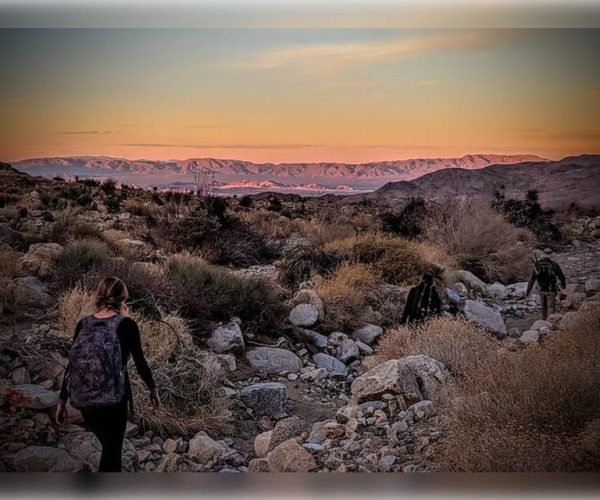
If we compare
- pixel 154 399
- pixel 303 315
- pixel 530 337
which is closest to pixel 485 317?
pixel 530 337

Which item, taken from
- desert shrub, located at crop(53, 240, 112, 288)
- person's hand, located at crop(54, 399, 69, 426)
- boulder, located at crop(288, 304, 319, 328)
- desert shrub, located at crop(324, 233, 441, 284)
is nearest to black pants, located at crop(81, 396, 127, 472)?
person's hand, located at crop(54, 399, 69, 426)

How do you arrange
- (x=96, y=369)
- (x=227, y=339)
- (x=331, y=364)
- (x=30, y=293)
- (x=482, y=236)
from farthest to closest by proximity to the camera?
1. (x=482, y=236)
2. (x=331, y=364)
3. (x=227, y=339)
4. (x=30, y=293)
5. (x=96, y=369)

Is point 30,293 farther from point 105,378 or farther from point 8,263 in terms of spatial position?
point 105,378

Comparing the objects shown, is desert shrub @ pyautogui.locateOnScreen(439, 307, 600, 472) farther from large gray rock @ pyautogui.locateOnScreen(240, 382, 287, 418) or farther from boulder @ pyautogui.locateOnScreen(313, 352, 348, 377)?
large gray rock @ pyautogui.locateOnScreen(240, 382, 287, 418)

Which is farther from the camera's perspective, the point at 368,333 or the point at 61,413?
the point at 368,333

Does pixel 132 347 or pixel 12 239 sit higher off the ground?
pixel 12 239

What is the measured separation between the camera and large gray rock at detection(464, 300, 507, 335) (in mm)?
5801

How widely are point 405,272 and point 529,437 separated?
1266mm

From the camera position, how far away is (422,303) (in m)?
5.82

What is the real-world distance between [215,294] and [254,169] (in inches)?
33.0

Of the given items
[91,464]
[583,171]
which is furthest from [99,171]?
[583,171]

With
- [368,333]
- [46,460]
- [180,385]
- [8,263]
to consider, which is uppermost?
[8,263]

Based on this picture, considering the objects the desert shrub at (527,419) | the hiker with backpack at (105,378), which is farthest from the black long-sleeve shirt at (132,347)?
the desert shrub at (527,419)

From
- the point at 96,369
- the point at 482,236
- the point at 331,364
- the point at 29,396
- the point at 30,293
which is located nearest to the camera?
the point at 96,369
